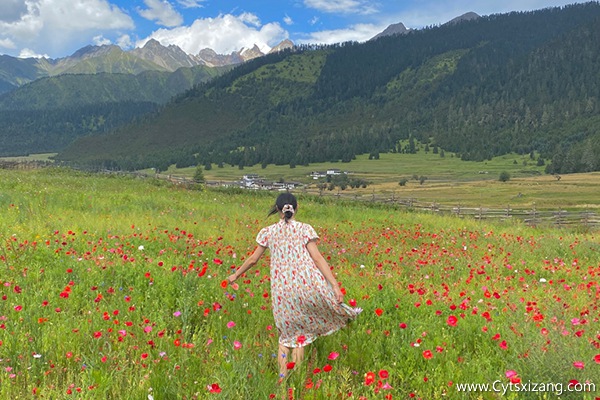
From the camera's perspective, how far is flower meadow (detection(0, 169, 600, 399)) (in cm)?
325

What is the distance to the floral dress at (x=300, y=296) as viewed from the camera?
13.0 feet

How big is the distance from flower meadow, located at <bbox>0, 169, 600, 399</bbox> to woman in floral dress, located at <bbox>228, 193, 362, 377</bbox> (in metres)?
0.24

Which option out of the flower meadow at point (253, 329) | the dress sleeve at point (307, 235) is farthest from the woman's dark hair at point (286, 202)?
the flower meadow at point (253, 329)

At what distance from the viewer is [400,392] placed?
3.55 m

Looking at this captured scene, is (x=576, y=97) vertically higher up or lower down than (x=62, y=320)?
higher up

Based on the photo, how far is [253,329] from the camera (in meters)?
Result: 4.69

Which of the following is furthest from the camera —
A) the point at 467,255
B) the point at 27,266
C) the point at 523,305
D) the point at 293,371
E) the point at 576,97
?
the point at 576,97

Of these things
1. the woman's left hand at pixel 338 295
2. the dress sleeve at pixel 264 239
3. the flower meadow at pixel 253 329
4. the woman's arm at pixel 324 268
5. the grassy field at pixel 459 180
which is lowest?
the grassy field at pixel 459 180

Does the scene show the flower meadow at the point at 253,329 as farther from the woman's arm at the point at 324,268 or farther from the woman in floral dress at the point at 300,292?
the woman's arm at the point at 324,268

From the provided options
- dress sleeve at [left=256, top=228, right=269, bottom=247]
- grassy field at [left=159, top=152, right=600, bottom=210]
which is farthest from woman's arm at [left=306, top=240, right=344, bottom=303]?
grassy field at [left=159, top=152, right=600, bottom=210]

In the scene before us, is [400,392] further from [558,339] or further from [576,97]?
[576,97]

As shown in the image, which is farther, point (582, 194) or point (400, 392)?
point (582, 194)

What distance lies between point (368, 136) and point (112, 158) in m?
121

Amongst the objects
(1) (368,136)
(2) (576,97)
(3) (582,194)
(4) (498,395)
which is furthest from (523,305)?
(2) (576,97)
